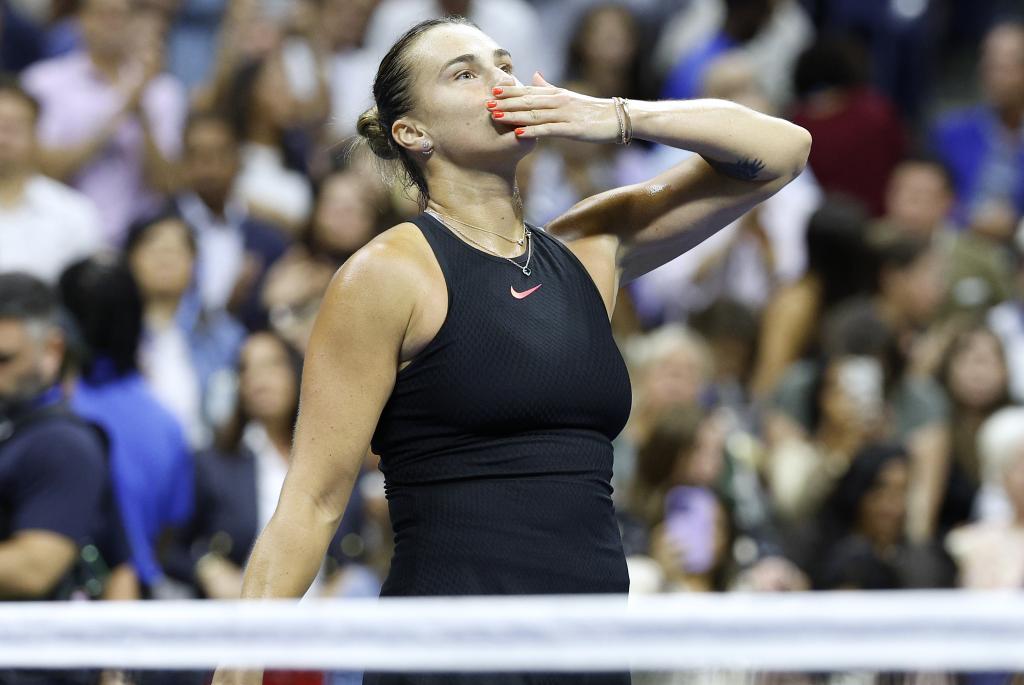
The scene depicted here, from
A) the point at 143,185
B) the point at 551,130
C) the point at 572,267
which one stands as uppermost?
the point at 551,130

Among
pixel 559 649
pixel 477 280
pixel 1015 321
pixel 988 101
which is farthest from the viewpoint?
pixel 988 101

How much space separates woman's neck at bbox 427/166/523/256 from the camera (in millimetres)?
3322

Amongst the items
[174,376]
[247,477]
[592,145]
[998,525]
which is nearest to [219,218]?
[174,376]

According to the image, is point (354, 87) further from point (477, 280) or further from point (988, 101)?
point (477, 280)

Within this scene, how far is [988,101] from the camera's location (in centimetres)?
895

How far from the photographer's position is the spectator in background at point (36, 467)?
14.8ft

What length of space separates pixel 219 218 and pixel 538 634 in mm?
6392

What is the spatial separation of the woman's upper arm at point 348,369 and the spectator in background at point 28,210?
4.55 metres

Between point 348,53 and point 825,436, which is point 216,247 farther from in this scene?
point 825,436

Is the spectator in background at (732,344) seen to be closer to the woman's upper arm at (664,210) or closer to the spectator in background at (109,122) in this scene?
the spectator in background at (109,122)

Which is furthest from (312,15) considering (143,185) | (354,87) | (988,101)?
(988,101)

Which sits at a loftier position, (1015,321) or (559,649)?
(559,649)

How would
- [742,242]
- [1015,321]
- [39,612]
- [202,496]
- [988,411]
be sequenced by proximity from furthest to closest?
1. [742,242]
2. [1015,321]
3. [988,411]
4. [202,496]
5. [39,612]

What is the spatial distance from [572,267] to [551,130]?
319 mm
